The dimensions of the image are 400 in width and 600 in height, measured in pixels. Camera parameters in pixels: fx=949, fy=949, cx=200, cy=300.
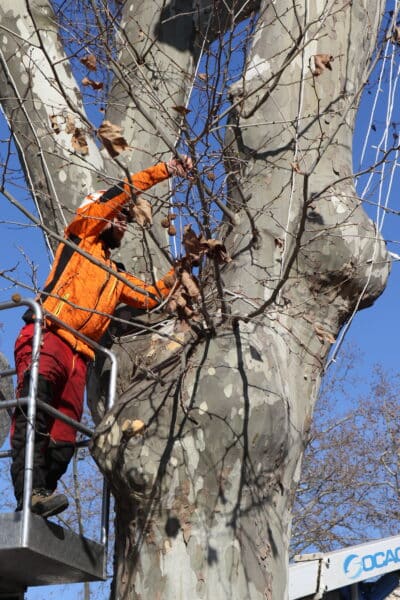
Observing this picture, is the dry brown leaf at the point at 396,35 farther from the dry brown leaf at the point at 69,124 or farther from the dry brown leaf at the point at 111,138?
the dry brown leaf at the point at 111,138

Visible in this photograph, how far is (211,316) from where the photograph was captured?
A: 4.26 metres

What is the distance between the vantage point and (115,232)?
5027mm

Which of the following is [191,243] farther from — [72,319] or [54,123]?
[54,123]

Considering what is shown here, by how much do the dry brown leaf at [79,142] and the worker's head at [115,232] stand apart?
22.3 inches

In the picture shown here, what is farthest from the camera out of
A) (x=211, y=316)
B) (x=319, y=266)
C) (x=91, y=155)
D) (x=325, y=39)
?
(x=91, y=155)

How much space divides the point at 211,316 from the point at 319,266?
649 mm

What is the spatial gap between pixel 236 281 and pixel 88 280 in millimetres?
812

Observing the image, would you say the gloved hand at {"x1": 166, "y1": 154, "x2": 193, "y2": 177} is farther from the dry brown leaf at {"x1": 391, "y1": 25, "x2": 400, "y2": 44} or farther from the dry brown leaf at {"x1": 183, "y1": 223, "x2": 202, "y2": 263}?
the dry brown leaf at {"x1": 391, "y1": 25, "x2": 400, "y2": 44}

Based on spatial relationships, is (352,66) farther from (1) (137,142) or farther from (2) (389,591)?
(2) (389,591)

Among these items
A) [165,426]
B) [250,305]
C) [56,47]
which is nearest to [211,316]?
[250,305]

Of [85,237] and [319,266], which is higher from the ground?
[85,237]

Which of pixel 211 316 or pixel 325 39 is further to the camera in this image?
pixel 325 39

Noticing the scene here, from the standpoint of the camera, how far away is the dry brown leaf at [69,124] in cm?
536

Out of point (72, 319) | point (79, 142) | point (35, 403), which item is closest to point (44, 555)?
point (35, 403)
